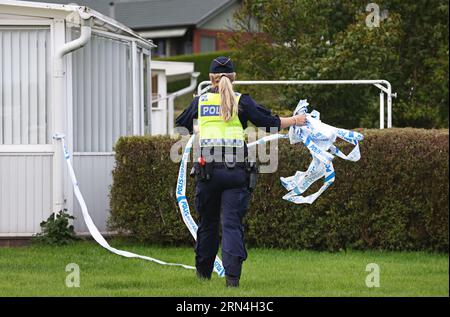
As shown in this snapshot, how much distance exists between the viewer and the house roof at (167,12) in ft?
193

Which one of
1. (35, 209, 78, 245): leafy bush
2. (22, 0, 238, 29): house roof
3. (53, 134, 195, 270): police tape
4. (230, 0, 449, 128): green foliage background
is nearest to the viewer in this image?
(53, 134, 195, 270): police tape

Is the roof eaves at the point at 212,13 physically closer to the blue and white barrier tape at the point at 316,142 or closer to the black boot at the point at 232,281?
the blue and white barrier tape at the point at 316,142

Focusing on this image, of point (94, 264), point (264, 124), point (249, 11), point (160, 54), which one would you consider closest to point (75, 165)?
point (94, 264)

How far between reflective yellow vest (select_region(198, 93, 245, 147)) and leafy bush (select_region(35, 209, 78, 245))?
408cm

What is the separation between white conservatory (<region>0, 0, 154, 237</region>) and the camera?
12.6 metres

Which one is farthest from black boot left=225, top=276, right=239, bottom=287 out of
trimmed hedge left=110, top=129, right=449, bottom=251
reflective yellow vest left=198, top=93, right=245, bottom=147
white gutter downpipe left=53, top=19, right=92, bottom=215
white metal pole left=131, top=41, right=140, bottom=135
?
white metal pole left=131, top=41, right=140, bottom=135

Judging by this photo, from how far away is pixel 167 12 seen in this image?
60719mm

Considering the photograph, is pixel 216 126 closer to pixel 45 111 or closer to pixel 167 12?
pixel 45 111

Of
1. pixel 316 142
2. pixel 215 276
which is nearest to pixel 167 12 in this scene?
pixel 316 142

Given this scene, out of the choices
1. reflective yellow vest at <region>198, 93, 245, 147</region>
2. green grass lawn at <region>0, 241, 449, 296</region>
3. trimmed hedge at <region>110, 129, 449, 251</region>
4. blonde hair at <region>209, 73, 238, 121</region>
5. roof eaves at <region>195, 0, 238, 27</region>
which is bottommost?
green grass lawn at <region>0, 241, 449, 296</region>

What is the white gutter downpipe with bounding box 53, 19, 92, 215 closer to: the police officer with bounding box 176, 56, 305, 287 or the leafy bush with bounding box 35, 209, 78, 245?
the leafy bush with bounding box 35, 209, 78, 245

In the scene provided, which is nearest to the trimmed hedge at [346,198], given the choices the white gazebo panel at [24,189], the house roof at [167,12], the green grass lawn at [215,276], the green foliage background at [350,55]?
the green grass lawn at [215,276]

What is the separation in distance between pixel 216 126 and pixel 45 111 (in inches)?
182

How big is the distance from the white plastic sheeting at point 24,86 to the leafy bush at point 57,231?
1017 mm
